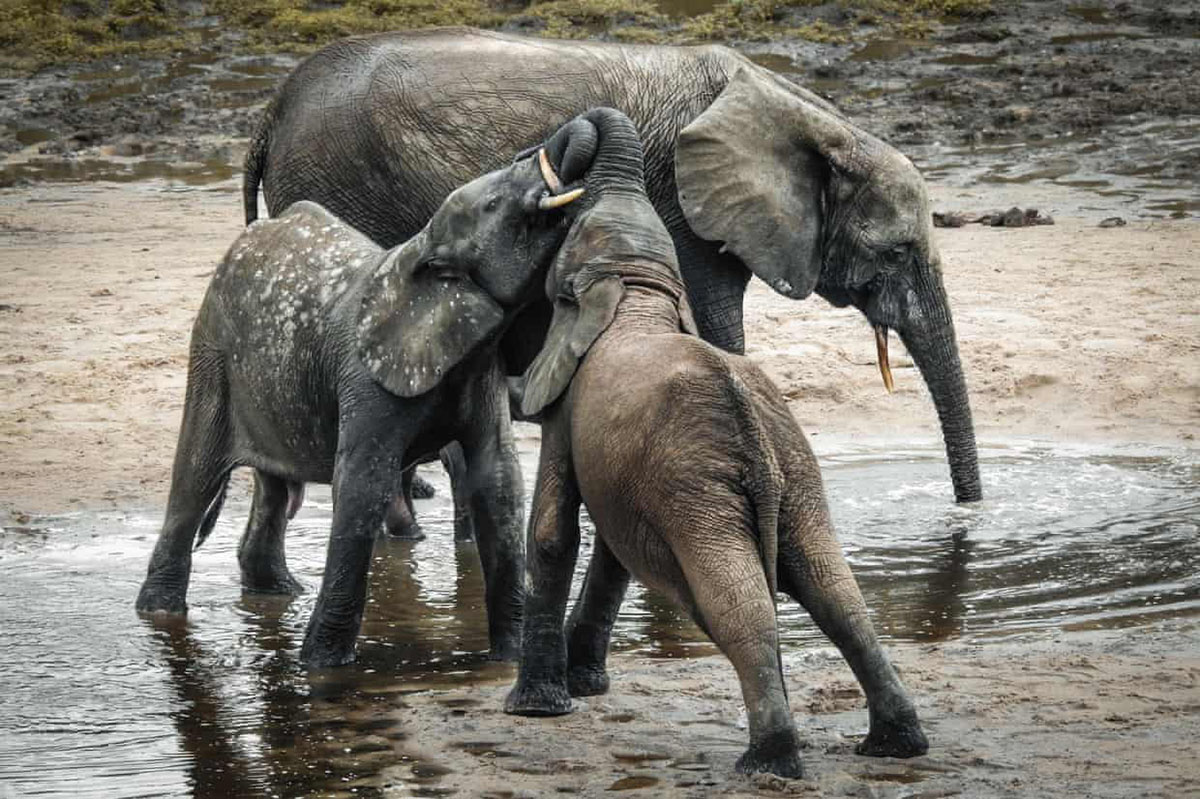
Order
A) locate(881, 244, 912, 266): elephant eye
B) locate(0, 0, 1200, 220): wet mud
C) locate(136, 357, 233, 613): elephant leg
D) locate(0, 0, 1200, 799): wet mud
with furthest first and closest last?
locate(0, 0, 1200, 220): wet mud, locate(881, 244, 912, 266): elephant eye, locate(136, 357, 233, 613): elephant leg, locate(0, 0, 1200, 799): wet mud

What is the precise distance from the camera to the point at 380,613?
7.08m

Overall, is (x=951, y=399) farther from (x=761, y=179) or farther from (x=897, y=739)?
(x=897, y=739)

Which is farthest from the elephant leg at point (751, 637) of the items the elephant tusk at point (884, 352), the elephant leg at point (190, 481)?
the elephant tusk at point (884, 352)

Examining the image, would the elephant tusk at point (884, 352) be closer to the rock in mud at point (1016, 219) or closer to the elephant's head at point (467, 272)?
the elephant's head at point (467, 272)

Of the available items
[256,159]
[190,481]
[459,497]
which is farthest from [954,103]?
[190,481]

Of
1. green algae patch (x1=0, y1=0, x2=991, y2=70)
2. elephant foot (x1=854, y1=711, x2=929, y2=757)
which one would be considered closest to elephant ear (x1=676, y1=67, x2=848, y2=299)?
elephant foot (x1=854, y1=711, x2=929, y2=757)

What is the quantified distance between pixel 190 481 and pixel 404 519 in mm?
1555

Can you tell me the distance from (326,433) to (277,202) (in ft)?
7.45

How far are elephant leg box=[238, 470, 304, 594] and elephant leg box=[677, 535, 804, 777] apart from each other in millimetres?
2842

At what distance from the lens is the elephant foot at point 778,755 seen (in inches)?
185

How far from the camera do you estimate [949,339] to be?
8289 mm

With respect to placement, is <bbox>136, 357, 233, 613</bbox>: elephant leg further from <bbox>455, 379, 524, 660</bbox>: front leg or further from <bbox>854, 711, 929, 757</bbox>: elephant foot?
<bbox>854, 711, 929, 757</bbox>: elephant foot

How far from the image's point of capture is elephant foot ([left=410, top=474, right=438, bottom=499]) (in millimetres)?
9242

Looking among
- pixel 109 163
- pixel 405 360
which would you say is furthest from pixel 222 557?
pixel 109 163
